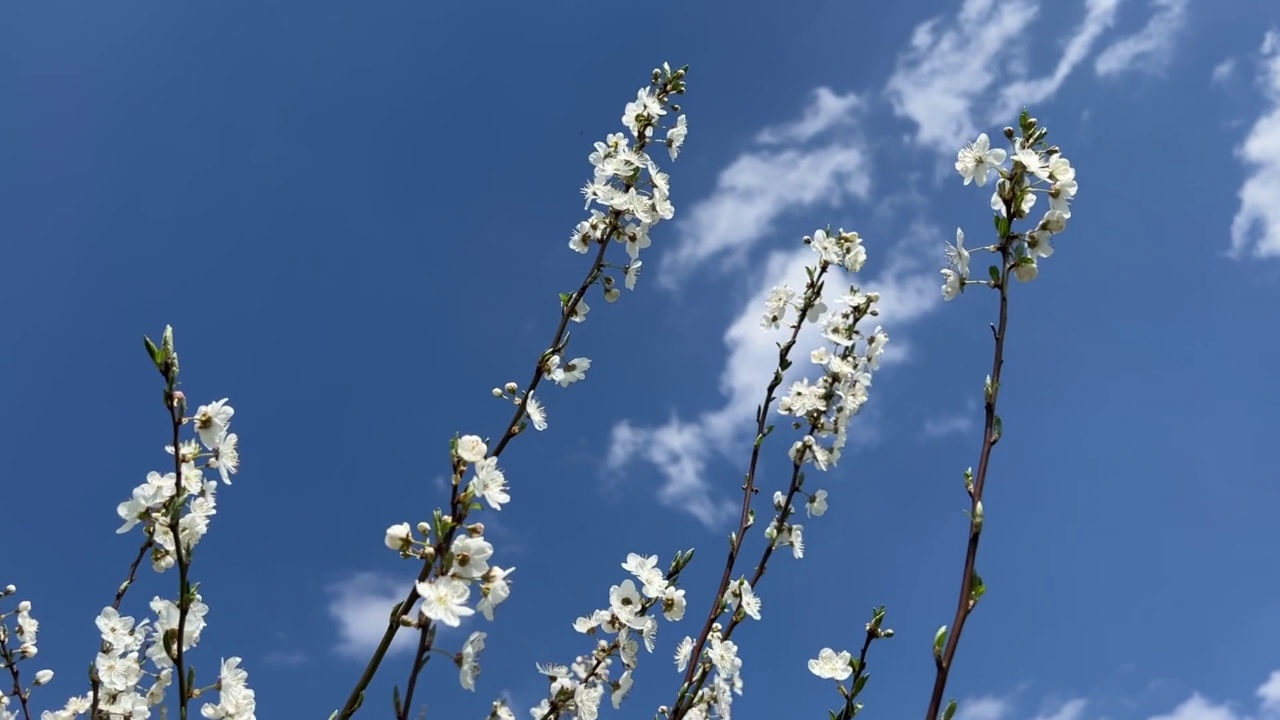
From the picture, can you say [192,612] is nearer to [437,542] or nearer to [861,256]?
[437,542]

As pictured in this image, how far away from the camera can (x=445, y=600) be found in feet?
6.35

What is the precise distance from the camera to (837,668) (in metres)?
4.34

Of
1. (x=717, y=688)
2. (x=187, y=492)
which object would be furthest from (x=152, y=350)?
(x=717, y=688)

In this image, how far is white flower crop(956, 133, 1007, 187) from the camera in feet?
10.2

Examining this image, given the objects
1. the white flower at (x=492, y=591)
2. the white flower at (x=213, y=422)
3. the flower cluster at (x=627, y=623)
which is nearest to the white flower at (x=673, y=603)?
the flower cluster at (x=627, y=623)

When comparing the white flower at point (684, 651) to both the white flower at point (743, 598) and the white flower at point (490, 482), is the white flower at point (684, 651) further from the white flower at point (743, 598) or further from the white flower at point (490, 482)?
the white flower at point (490, 482)

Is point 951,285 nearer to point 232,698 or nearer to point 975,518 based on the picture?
point 975,518

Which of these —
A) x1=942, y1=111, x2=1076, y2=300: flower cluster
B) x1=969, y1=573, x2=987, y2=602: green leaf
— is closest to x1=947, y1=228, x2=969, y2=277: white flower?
x1=942, y1=111, x2=1076, y2=300: flower cluster

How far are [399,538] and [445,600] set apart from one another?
0.75 feet

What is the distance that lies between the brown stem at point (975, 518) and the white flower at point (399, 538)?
1.26 m

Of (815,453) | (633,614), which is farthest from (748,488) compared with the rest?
(815,453)

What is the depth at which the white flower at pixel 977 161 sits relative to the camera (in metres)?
3.10

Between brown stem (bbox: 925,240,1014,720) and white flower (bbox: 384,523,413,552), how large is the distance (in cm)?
126

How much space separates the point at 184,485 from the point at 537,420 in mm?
1185
